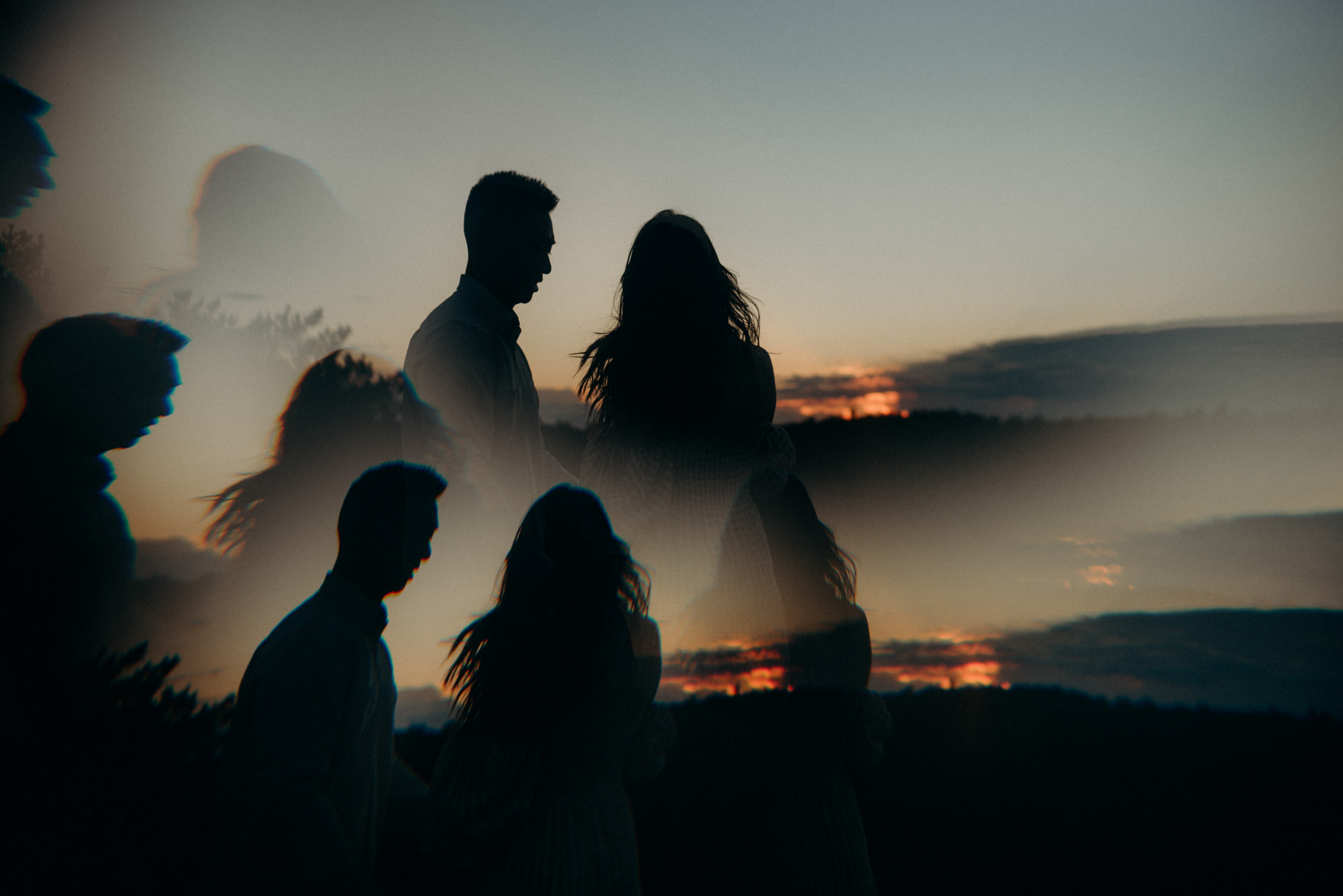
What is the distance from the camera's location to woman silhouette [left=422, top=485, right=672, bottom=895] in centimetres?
223

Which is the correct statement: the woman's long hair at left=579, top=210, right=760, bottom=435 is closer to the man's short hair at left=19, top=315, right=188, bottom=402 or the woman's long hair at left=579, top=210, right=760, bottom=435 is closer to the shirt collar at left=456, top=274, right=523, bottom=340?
the shirt collar at left=456, top=274, right=523, bottom=340

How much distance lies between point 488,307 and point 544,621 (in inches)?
71.8

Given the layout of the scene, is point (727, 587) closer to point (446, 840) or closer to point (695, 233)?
point (446, 840)

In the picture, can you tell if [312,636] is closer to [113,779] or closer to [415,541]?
[415,541]

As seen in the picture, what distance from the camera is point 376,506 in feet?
7.72

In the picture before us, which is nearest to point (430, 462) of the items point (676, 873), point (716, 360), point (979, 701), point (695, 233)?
point (716, 360)

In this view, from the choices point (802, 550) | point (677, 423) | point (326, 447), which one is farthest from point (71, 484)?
point (802, 550)

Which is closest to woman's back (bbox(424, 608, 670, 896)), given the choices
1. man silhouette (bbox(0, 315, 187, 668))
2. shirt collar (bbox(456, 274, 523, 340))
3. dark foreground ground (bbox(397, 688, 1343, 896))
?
dark foreground ground (bbox(397, 688, 1343, 896))

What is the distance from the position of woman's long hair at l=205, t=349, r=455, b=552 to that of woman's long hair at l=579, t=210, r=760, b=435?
0.84m

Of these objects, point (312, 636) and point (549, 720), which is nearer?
point (312, 636)

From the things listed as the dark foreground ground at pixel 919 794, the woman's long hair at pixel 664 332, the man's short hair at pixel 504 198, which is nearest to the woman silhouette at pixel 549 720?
the dark foreground ground at pixel 919 794

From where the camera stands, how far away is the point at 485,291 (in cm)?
346

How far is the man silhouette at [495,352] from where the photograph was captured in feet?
10.1

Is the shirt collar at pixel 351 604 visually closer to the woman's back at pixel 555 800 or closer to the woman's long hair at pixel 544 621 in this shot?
the woman's long hair at pixel 544 621
